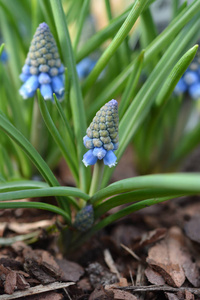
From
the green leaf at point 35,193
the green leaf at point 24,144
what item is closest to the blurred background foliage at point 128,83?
the green leaf at point 24,144

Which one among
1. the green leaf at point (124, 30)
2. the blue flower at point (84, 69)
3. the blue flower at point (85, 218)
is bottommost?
the blue flower at point (85, 218)

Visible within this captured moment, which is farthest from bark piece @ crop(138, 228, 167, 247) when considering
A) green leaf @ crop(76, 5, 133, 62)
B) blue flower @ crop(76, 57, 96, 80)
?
blue flower @ crop(76, 57, 96, 80)

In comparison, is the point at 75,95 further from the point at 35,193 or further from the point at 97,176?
the point at 35,193

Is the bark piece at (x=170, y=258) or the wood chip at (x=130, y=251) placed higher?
the wood chip at (x=130, y=251)

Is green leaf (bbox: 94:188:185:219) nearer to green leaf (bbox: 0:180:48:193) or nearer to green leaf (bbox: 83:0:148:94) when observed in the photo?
green leaf (bbox: 0:180:48:193)

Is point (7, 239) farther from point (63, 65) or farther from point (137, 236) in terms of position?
point (63, 65)

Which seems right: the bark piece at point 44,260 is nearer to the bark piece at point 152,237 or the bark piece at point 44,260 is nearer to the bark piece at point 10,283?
the bark piece at point 10,283

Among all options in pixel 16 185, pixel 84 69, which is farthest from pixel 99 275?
pixel 84 69
